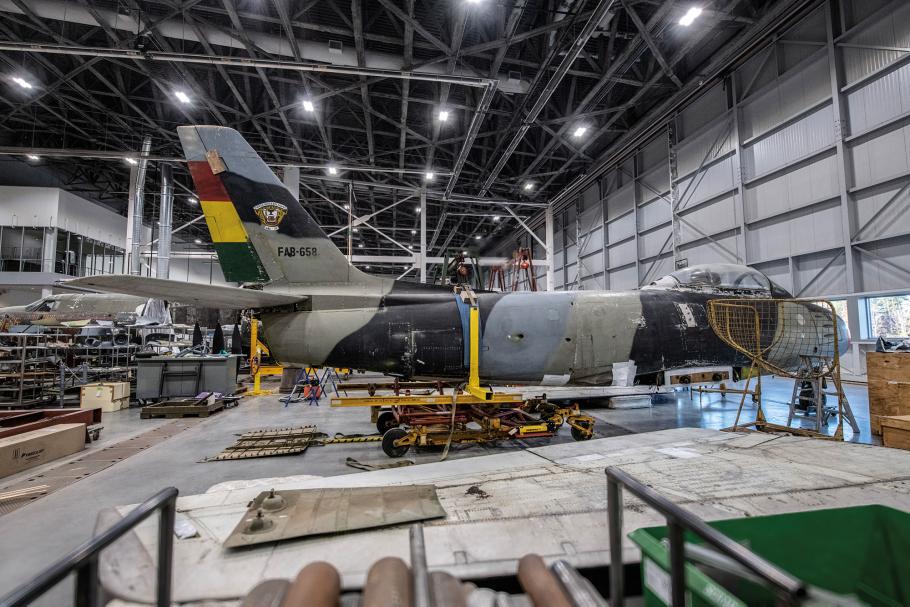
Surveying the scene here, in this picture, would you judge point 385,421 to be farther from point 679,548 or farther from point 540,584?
point 679,548

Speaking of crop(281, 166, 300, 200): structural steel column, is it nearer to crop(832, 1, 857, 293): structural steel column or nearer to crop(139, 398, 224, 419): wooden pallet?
crop(139, 398, 224, 419): wooden pallet

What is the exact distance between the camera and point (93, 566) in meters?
1.09

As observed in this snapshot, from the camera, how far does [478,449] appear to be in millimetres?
5797

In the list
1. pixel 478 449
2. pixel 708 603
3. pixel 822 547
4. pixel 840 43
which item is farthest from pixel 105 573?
pixel 840 43

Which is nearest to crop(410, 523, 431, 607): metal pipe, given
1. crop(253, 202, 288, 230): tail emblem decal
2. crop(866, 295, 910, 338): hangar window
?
crop(253, 202, 288, 230): tail emblem decal

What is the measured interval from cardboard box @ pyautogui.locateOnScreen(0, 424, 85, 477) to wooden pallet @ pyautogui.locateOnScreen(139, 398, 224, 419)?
2456 mm

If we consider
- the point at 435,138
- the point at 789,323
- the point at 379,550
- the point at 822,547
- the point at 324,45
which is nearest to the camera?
the point at 379,550

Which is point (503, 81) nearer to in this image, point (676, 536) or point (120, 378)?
point (676, 536)

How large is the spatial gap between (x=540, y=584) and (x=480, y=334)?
3.44 metres

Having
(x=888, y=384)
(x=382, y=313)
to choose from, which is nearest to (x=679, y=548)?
(x=382, y=313)

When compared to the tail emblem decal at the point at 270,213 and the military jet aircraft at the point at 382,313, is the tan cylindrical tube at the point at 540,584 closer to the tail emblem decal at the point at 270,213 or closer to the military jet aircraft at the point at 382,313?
the military jet aircraft at the point at 382,313

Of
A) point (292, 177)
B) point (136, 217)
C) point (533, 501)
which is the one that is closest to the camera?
point (533, 501)

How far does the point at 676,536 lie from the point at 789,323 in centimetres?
636

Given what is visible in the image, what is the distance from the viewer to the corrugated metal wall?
879cm
